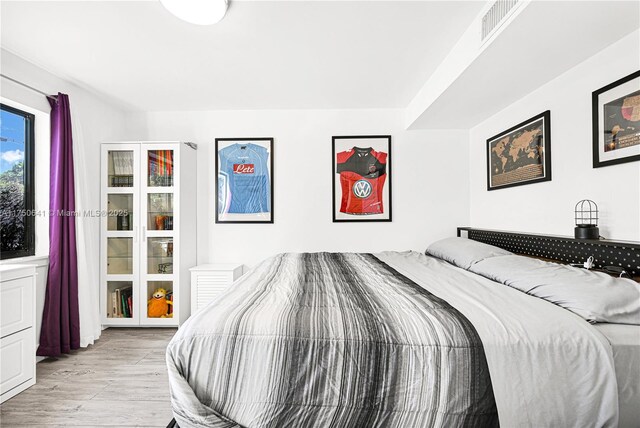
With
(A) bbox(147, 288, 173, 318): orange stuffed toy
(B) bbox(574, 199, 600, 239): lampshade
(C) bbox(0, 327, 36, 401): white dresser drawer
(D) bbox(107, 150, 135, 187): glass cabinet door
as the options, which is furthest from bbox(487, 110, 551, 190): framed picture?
(C) bbox(0, 327, 36, 401): white dresser drawer

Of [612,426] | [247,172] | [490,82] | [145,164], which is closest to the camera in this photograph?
[612,426]

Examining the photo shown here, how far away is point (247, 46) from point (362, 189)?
203cm

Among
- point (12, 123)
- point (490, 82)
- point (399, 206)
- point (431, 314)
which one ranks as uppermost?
point (490, 82)

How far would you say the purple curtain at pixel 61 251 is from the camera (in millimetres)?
2701

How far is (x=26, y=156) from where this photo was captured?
281 centimetres

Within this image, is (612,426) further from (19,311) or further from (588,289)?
(19,311)

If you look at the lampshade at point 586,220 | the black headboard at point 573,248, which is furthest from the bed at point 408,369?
the lampshade at point 586,220

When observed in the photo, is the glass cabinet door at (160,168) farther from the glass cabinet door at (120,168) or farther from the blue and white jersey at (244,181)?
the blue and white jersey at (244,181)

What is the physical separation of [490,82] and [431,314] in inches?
80.0

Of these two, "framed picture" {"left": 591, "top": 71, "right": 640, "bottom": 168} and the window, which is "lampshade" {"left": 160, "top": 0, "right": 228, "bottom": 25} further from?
"framed picture" {"left": 591, "top": 71, "right": 640, "bottom": 168}

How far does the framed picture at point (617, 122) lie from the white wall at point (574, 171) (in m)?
0.05

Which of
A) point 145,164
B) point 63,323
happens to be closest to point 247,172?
point 145,164

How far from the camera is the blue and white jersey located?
12.6 ft

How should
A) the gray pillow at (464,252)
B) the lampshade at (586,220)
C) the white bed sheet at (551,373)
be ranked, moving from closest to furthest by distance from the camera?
1. the white bed sheet at (551,373)
2. the lampshade at (586,220)
3. the gray pillow at (464,252)
